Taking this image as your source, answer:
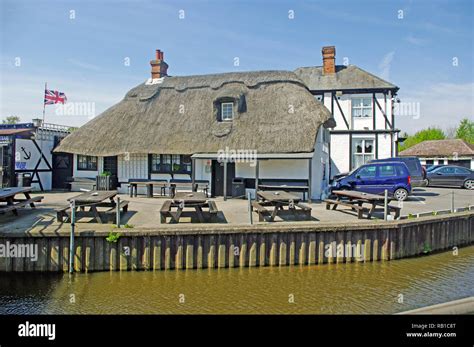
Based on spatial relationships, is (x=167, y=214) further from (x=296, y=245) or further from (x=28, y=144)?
(x=28, y=144)

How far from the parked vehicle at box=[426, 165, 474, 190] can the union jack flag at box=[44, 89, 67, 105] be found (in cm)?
2539

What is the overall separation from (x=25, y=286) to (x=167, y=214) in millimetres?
3738

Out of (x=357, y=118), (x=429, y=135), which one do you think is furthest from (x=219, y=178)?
(x=429, y=135)

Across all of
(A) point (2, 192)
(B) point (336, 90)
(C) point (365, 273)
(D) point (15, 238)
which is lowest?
(C) point (365, 273)

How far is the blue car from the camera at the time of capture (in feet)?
49.8

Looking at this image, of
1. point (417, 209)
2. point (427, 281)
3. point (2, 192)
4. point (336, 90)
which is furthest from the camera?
point (336, 90)

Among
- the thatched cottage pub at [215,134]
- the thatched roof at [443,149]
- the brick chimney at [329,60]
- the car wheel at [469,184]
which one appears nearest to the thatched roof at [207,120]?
the thatched cottage pub at [215,134]

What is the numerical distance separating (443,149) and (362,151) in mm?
17686

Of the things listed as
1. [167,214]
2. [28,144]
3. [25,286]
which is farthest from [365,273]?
[28,144]

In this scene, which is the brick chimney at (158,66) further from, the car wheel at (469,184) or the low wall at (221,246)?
the car wheel at (469,184)

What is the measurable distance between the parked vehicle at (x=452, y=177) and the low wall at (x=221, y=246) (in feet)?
48.8

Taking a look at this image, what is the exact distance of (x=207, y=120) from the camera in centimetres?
1867

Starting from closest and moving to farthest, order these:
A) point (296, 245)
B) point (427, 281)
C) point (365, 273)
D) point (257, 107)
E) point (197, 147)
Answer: point (427, 281), point (365, 273), point (296, 245), point (197, 147), point (257, 107)

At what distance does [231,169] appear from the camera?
17.4 m
